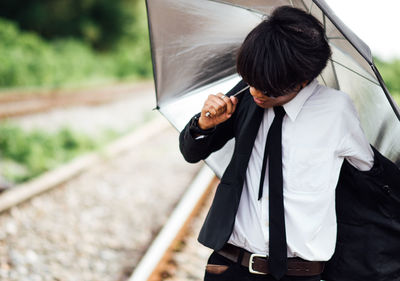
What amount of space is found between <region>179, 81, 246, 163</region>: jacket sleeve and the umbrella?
0.53 ft

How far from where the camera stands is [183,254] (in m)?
4.63

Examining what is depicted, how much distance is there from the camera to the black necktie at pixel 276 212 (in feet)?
5.67

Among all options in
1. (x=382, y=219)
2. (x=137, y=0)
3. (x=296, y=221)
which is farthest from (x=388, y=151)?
(x=137, y=0)

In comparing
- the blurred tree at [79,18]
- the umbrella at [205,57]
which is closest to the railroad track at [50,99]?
the umbrella at [205,57]

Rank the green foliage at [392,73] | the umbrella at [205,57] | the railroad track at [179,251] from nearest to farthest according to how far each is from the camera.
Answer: the umbrella at [205,57] < the railroad track at [179,251] < the green foliage at [392,73]

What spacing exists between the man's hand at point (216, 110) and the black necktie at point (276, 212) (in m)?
0.20

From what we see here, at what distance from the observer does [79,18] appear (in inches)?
1243

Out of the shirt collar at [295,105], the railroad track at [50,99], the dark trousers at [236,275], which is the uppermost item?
the shirt collar at [295,105]

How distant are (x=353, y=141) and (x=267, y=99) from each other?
1.27 ft

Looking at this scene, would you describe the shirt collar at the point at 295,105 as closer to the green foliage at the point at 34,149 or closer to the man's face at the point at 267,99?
the man's face at the point at 267,99

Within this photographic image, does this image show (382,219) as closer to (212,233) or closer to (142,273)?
(212,233)

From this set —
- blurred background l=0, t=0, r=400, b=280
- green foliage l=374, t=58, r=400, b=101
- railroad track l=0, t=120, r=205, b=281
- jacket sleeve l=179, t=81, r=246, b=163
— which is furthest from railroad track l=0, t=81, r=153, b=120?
jacket sleeve l=179, t=81, r=246, b=163

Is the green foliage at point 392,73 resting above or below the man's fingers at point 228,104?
below

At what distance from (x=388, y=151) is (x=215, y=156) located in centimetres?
80
